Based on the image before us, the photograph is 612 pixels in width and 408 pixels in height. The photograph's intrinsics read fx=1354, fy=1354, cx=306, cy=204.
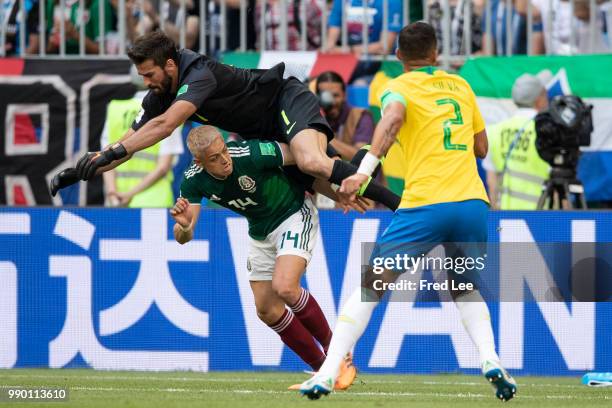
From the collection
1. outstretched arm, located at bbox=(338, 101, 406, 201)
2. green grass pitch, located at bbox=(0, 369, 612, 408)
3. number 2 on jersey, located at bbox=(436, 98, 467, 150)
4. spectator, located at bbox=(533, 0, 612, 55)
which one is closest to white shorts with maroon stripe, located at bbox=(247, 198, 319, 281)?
green grass pitch, located at bbox=(0, 369, 612, 408)

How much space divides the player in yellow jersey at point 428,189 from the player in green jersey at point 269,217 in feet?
3.63

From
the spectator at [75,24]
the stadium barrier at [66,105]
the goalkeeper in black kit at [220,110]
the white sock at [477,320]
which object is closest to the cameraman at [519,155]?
the stadium barrier at [66,105]

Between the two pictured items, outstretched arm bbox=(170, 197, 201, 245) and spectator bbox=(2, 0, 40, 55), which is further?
spectator bbox=(2, 0, 40, 55)

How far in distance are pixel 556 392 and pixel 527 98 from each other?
4.16m

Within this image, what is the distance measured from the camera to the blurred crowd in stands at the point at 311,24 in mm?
13875

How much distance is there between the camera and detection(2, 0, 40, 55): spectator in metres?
14.4

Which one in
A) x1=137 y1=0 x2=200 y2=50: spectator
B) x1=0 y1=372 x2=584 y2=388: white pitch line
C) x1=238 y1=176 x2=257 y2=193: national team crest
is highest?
x1=137 y1=0 x2=200 y2=50: spectator

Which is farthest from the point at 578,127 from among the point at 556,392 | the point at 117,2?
the point at 117,2

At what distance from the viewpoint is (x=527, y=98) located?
1305 cm

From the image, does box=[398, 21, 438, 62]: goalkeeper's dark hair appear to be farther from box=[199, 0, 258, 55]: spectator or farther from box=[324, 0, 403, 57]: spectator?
box=[199, 0, 258, 55]: spectator

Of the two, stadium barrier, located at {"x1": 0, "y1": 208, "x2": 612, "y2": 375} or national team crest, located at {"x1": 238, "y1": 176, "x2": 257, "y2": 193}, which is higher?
national team crest, located at {"x1": 238, "y1": 176, "x2": 257, "y2": 193}

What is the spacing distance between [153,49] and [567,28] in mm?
6146

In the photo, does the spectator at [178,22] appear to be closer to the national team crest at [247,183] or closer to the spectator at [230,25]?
the spectator at [230,25]

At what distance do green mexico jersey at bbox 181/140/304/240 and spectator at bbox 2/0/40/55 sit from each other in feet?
18.9
